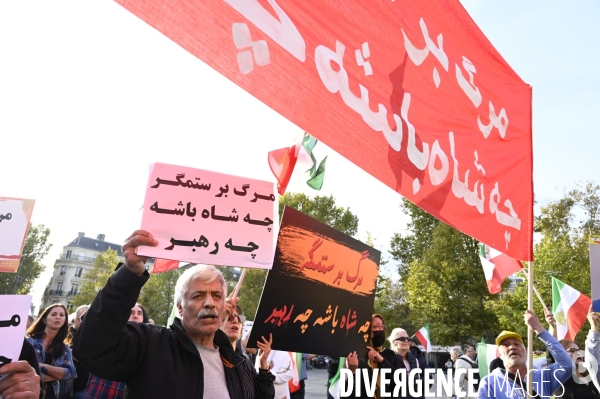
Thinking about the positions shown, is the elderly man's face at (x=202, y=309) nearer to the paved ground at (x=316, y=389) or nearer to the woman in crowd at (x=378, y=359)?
the woman in crowd at (x=378, y=359)

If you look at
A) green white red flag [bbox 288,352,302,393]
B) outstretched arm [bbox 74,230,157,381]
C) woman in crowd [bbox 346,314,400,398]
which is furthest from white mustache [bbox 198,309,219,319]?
green white red flag [bbox 288,352,302,393]

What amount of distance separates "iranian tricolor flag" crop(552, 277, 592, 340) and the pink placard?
762 centimetres

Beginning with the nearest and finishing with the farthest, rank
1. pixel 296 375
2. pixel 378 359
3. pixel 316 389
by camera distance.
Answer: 1. pixel 378 359
2. pixel 296 375
3. pixel 316 389

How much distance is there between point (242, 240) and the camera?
2.30 m

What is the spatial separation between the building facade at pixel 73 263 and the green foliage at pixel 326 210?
69421mm

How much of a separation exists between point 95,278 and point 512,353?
52.0 meters

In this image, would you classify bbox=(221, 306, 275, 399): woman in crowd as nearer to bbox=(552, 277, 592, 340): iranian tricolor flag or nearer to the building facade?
bbox=(552, 277, 592, 340): iranian tricolor flag

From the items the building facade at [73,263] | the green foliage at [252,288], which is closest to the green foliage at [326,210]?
the green foliage at [252,288]

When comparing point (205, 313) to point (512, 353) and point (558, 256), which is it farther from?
point (558, 256)

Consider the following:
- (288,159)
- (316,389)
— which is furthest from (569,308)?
(316,389)

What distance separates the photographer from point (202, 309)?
7.72ft

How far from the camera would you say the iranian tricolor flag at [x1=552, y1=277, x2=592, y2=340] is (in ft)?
27.2

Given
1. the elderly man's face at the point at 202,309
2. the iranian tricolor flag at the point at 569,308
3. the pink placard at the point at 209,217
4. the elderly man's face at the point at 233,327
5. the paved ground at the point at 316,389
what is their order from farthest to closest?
the paved ground at the point at 316,389 < the iranian tricolor flag at the point at 569,308 < the elderly man's face at the point at 233,327 < the elderly man's face at the point at 202,309 < the pink placard at the point at 209,217

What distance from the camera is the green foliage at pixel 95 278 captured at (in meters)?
48.1
